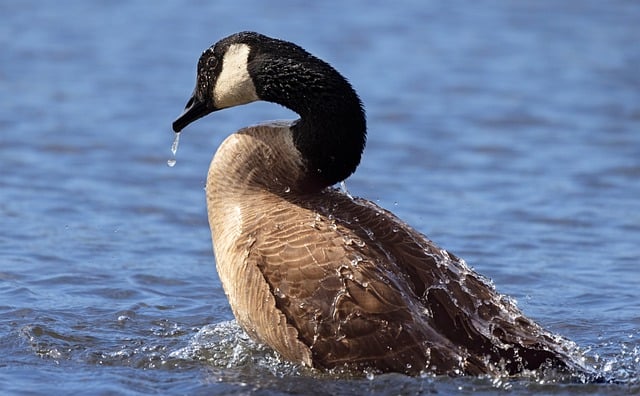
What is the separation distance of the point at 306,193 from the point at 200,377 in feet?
3.98

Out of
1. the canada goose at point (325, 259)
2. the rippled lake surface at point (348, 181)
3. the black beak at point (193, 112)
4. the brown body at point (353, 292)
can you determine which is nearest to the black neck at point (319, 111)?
the canada goose at point (325, 259)

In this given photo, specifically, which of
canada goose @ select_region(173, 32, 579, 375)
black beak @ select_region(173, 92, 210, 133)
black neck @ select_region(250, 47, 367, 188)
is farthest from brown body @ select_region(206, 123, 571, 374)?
black beak @ select_region(173, 92, 210, 133)

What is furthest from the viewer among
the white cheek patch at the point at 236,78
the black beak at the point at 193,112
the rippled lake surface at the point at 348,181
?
the black beak at the point at 193,112

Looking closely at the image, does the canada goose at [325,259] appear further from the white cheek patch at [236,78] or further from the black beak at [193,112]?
the black beak at [193,112]

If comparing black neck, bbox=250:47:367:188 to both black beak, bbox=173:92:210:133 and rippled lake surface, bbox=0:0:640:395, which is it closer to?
black beak, bbox=173:92:210:133

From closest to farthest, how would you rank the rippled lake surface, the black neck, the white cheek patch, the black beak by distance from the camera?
the black neck
the white cheek patch
the rippled lake surface
the black beak

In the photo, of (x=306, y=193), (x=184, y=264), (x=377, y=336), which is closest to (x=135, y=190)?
(x=184, y=264)

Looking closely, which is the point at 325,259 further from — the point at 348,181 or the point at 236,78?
the point at 348,181

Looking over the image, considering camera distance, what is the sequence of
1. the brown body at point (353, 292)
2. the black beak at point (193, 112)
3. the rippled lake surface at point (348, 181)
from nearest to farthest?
1. the brown body at point (353, 292)
2. the rippled lake surface at point (348, 181)
3. the black beak at point (193, 112)

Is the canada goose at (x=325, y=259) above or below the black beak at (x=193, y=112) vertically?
below

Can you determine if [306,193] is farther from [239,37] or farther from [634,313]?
[634,313]

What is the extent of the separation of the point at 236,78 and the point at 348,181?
15.5 ft

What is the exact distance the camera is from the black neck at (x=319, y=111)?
24.1 feet

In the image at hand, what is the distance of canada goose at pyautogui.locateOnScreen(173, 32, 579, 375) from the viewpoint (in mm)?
6832
